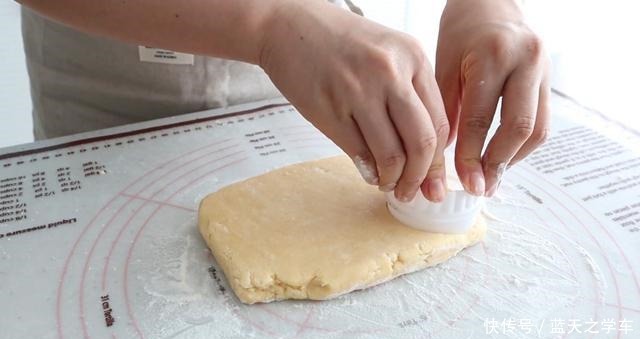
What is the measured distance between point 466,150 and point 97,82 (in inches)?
25.9

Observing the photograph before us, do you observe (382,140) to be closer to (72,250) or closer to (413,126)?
(413,126)

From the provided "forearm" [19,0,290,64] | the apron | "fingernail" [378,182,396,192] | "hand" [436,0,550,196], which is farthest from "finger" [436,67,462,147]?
the apron

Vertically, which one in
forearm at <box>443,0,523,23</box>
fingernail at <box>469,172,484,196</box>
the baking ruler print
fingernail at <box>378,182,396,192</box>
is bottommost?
the baking ruler print

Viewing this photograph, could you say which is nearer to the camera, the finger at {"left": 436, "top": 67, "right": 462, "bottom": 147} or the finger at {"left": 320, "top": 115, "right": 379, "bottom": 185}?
the finger at {"left": 320, "top": 115, "right": 379, "bottom": 185}

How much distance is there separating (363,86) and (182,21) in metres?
0.23

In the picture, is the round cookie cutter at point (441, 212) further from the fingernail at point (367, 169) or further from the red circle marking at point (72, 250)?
the red circle marking at point (72, 250)

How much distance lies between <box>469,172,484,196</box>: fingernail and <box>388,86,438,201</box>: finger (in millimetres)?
81

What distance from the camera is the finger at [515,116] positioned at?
64 cm

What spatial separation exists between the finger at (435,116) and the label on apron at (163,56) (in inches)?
19.4

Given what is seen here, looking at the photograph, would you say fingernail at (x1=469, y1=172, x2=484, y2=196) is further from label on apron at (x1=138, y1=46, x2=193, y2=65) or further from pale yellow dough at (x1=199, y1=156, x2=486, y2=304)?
label on apron at (x1=138, y1=46, x2=193, y2=65)

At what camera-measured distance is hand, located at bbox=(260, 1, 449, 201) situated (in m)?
0.57

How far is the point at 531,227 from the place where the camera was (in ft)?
2.55

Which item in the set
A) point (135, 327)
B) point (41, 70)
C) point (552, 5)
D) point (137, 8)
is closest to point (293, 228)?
point (135, 327)

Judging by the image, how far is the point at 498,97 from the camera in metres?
0.66
